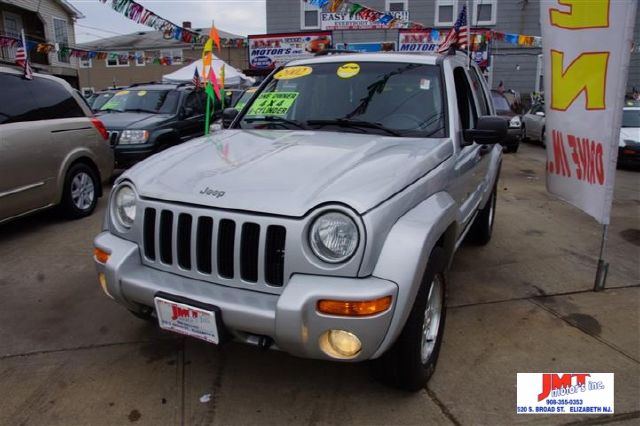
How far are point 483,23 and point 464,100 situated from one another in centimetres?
2164

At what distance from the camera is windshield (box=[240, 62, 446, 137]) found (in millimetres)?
3312

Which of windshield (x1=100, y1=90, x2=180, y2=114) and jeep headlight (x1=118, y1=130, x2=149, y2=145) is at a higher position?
windshield (x1=100, y1=90, x2=180, y2=114)

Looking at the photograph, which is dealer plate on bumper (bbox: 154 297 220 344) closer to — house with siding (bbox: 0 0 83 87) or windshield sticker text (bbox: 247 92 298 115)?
windshield sticker text (bbox: 247 92 298 115)

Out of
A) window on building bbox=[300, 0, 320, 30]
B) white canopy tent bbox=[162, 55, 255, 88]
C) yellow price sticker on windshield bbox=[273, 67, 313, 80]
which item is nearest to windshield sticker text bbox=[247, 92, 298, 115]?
yellow price sticker on windshield bbox=[273, 67, 313, 80]

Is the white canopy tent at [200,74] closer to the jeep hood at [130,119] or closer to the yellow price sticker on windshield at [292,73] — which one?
the jeep hood at [130,119]

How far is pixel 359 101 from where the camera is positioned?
347 cm

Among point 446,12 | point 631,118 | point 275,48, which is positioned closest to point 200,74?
point 275,48

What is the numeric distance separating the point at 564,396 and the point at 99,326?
299cm

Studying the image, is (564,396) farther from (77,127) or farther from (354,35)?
(354,35)

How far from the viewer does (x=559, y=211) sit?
6805 mm

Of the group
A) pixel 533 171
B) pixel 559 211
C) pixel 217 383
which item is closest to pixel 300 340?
pixel 217 383

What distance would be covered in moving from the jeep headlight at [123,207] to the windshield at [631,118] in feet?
39.4

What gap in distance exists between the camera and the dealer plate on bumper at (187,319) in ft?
7.39

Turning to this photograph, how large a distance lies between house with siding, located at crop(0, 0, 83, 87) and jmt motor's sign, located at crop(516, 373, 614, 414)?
25.7 metres
